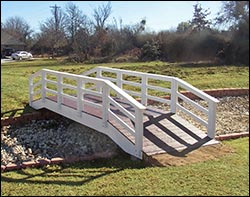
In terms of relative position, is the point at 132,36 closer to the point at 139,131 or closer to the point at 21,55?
the point at 139,131

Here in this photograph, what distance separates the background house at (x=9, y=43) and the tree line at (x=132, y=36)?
0.16 feet

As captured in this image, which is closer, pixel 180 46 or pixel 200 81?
pixel 180 46

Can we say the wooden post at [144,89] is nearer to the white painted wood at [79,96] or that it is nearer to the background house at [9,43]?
the white painted wood at [79,96]

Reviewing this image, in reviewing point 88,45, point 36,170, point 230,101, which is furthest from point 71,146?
point 230,101

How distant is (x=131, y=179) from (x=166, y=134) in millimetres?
1220

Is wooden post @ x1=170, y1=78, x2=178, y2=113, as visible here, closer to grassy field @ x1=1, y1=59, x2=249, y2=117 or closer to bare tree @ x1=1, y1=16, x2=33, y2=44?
grassy field @ x1=1, y1=59, x2=249, y2=117

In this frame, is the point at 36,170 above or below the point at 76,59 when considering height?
below

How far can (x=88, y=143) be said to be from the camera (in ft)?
16.2

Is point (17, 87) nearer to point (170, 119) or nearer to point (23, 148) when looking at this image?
point (23, 148)

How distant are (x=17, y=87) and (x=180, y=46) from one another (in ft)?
13.4

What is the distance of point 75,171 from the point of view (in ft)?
12.1

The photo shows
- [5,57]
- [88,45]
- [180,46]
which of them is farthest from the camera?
[88,45]

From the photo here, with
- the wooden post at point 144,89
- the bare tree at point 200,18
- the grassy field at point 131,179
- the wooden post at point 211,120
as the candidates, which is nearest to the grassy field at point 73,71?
the wooden post at point 144,89

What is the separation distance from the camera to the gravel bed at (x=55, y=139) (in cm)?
463
